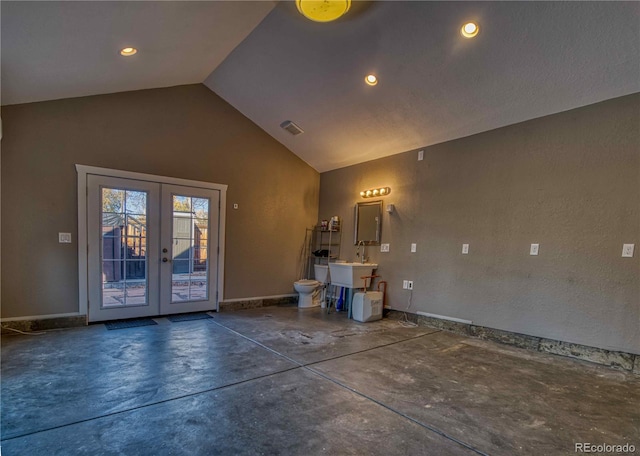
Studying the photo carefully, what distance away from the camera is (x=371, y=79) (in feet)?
12.2

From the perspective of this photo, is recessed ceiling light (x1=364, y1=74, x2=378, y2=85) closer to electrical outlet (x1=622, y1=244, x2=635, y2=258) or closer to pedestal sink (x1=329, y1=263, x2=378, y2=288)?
pedestal sink (x1=329, y1=263, x2=378, y2=288)

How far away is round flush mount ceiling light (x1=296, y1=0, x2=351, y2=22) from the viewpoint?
268cm

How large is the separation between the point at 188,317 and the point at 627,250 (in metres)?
5.25

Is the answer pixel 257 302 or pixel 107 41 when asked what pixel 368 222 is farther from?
pixel 107 41

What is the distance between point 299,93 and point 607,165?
11.8ft

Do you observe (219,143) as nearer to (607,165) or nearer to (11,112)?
(11,112)

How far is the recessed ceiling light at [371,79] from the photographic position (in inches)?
144

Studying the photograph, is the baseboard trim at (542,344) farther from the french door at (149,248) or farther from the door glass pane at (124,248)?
the door glass pane at (124,248)

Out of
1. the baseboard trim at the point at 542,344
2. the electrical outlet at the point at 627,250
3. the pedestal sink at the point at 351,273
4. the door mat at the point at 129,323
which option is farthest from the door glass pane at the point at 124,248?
the electrical outlet at the point at 627,250

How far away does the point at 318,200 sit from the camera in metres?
6.33

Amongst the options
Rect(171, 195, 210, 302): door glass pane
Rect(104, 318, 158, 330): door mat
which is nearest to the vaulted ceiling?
Rect(171, 195, 210, 302): door glass pane

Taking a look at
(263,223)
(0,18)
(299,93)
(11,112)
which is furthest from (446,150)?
(11,112)

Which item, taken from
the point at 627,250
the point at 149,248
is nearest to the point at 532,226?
the point at 627,250

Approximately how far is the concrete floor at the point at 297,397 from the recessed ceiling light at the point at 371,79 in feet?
10.2
